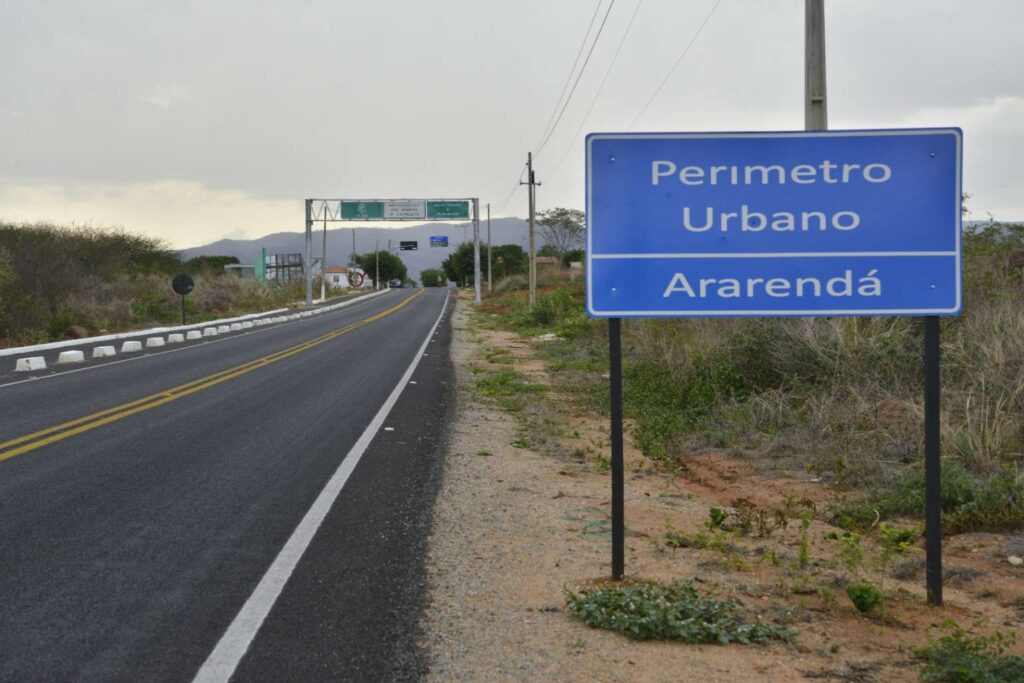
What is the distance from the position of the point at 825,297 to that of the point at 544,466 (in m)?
4.46

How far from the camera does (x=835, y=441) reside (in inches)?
357

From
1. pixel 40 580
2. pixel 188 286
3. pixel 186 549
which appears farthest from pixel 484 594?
pixel 188 286

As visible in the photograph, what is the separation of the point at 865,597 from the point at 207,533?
13.4ft

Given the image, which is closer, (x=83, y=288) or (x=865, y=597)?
(x=865, y=597)

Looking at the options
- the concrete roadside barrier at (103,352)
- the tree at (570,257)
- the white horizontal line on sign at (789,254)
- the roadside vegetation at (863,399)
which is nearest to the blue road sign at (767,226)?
the white horizontal line on sign at (789,254)

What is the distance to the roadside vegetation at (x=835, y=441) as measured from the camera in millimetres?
5027

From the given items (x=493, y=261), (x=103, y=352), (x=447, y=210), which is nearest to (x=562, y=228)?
(x=493, y=261)

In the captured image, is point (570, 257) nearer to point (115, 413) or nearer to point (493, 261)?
point (493, 261)

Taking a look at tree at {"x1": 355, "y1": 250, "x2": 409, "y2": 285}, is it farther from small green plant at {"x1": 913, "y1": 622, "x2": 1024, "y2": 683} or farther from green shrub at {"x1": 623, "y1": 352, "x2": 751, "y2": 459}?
small green plant at {"x1": 913, "y1": 622, "x2": 1024, "y2": 683}

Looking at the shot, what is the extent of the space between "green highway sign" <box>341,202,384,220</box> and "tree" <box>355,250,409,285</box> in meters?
104

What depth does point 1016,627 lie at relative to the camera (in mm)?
4742

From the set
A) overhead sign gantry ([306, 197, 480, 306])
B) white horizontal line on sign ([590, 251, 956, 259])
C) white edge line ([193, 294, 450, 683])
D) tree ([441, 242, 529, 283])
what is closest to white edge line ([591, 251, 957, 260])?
white horizontal line on sign ([590, 251, 956, 259])

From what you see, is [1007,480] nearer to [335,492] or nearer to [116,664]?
[335,492]

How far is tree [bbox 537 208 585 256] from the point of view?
400 feet
